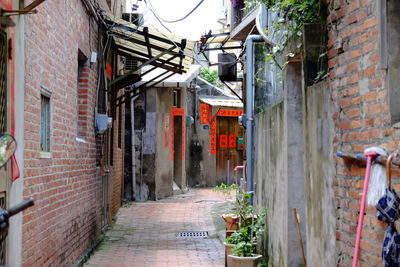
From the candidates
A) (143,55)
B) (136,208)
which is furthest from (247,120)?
(136,208)

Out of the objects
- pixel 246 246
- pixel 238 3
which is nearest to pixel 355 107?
pixel 246 246

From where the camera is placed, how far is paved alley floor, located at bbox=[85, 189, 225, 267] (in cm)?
930

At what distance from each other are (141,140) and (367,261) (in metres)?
16.7

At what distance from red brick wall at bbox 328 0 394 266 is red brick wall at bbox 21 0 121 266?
283 centimetres

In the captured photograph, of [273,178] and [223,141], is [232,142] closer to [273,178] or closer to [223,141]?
[223,141]

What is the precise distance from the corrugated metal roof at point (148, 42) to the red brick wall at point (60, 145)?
91cm

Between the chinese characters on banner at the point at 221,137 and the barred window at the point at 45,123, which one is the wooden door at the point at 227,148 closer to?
the chinese characters on banner at the point at 221,137

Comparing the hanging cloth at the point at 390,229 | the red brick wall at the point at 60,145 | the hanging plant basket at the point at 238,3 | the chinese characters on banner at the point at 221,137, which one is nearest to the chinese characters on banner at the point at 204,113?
the chinese characters on banner at the point at 221,137

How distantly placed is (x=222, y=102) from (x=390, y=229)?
24.9 m

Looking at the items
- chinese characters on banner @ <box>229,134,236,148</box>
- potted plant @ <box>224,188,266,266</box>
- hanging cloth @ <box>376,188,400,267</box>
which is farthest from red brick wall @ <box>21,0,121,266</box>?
chinese characters on banner @ <box>229,134,236,148</box>

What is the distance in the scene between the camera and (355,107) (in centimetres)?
416

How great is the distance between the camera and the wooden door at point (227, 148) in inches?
1108

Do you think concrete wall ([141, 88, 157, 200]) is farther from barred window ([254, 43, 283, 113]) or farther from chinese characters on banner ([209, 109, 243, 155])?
barred window ([254, 43, 283, 113])

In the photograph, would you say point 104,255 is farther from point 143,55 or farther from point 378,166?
point 378,166
